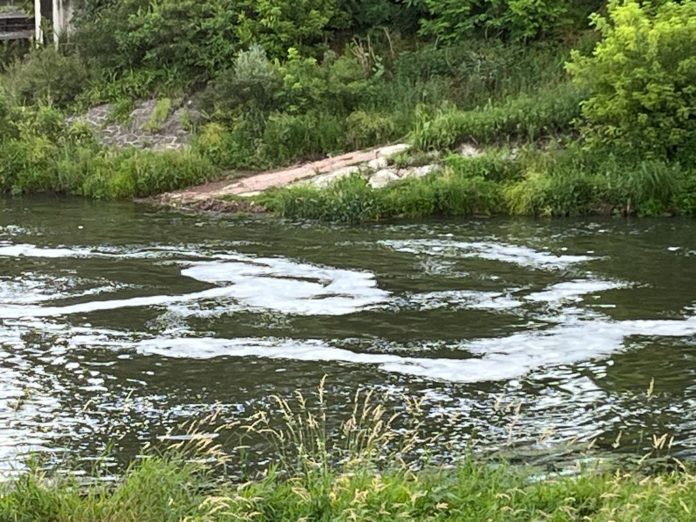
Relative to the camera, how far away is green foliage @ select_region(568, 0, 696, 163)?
18734mm

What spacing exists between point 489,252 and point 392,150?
6.29 metres

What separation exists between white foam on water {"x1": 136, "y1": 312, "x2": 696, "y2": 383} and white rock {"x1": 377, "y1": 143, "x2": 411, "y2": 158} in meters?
10.2

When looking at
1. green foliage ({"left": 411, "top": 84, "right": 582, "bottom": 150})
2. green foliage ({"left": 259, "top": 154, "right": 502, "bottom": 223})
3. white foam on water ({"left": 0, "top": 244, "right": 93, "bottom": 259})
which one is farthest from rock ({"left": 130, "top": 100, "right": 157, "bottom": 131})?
white foam on water ({"left": 0, "top": 244, "right": 93, "bottom": 259})

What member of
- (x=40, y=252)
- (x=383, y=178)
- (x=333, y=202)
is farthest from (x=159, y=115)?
(x=40, y=252)

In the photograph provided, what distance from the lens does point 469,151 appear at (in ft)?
69.4

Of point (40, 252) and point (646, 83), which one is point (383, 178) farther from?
point (40, 252)

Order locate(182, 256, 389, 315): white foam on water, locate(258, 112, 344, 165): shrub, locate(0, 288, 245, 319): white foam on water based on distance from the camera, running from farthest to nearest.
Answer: locate(258, 112, 344, 165): shrub < locate(182, 256, 389, 315): white foam on water < locate(0, 288, 245, 319): white foam on water

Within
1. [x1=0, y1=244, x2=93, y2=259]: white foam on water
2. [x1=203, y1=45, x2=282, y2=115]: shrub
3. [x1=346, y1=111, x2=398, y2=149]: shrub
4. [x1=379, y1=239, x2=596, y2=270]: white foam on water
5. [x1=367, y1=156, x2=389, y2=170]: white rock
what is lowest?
[x1=379, y1=239, x2=596, y2=270]: white foam on water

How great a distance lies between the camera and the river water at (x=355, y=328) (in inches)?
333

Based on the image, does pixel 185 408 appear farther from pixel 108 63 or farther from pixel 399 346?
pixel 108 63

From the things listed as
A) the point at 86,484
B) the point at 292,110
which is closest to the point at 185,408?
the point at 86,484

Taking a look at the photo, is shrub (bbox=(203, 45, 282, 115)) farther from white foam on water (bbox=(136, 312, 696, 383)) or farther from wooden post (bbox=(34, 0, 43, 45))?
white foam on water (bbox=(136, 312, 696, 383))

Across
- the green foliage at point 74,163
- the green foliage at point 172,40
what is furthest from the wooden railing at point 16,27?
the green foliage at point 74,163

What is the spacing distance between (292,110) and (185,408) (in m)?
15.6
